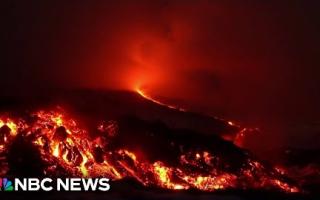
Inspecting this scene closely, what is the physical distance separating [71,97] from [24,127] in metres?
3.64

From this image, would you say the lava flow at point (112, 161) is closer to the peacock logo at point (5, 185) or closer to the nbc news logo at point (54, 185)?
the peacock logo at point (5, 185)

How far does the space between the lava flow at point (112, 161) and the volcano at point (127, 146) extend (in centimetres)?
3

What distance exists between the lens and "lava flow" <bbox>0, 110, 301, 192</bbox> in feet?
63.6

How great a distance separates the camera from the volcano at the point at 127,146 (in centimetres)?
1936

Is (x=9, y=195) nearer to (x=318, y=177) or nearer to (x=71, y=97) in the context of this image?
(x=71, y=97)

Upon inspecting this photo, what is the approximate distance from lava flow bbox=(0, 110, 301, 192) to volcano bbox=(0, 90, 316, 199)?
3 centimetres

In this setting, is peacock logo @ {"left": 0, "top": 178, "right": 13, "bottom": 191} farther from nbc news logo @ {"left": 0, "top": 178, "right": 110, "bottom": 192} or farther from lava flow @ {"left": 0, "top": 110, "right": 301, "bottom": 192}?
lava flow @ {"left": 0, "top": 110, "right": 301, "bottom": 192}

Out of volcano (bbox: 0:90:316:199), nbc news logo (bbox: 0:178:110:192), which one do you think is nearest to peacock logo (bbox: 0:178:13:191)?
nbc news logo (bbox: 0:178:110:192)

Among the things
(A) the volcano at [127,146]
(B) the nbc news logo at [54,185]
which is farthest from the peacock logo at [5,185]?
(A) the volcano at [127,146]

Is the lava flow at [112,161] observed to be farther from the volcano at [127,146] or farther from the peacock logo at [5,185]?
the peacock logo at [5,185]

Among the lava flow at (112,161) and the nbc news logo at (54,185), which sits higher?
the lava flow at (112,161)

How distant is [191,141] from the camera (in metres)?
23.0

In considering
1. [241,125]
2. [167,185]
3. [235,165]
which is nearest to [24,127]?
[167,185]

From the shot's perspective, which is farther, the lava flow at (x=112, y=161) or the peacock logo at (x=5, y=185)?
the lava flow at (x=112, y=161)
